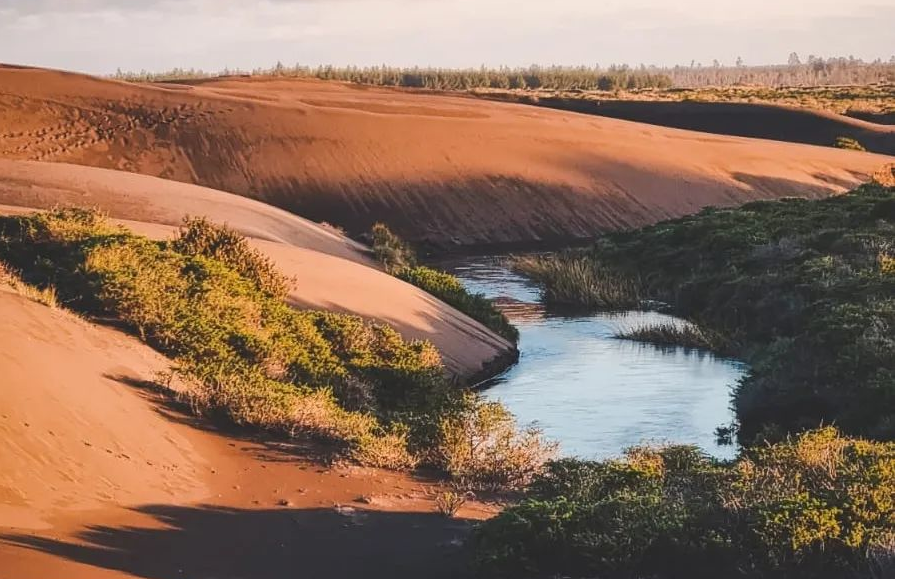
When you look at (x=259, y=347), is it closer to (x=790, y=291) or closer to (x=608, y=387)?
(x=608, y=387)

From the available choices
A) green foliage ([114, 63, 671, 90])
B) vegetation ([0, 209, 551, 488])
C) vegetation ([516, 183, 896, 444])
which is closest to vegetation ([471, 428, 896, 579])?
vegetation ([0, 209, 551, 488])

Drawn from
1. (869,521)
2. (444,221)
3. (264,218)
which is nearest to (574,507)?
(869,521)

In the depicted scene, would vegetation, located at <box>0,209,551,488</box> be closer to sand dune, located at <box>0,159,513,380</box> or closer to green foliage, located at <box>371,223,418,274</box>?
sand dune, located at <box>0,159,513,380</box>

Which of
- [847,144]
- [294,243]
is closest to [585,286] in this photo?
[294,243]

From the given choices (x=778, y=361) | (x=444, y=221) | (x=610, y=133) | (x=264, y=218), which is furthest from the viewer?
(x=610, y=133)

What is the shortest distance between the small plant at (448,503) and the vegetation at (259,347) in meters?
1.05

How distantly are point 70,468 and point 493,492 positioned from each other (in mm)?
3862

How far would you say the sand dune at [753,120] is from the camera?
75.9 metres

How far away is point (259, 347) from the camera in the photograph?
1526 cm

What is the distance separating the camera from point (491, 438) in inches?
526

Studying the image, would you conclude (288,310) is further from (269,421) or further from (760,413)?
(760,413)

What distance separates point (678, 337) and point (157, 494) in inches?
601

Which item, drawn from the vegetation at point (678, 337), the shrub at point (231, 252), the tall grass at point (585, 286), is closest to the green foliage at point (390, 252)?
the tall grass at point (585, 286)

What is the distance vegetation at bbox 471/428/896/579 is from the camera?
916cm
